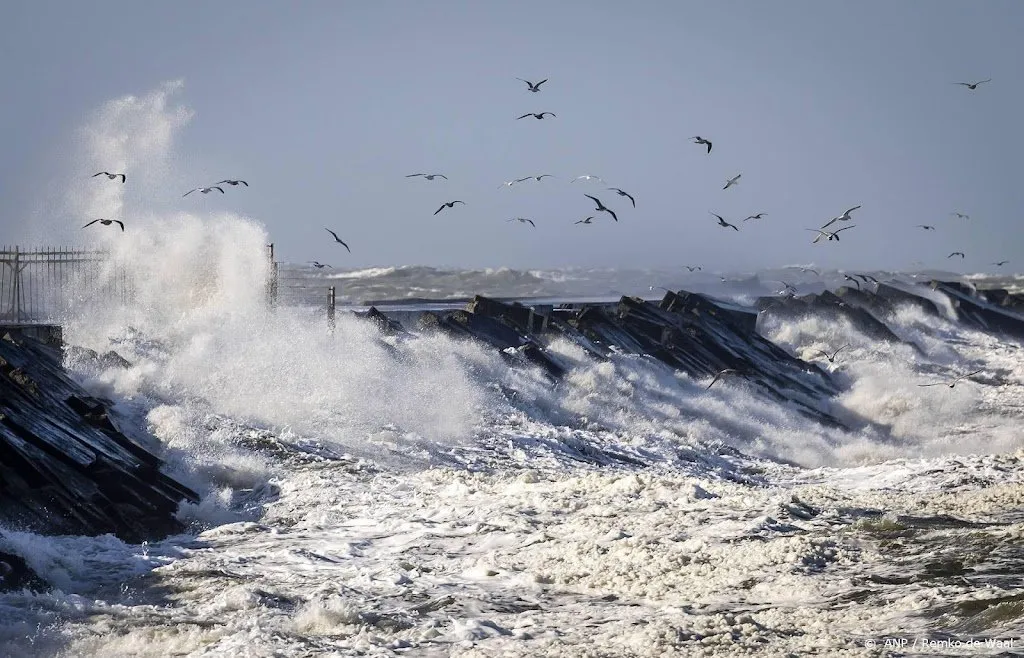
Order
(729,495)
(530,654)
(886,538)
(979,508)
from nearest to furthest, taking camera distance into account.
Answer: (530,654) → (886,538) → (979,508) → (729,495)

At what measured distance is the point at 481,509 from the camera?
50.8ft

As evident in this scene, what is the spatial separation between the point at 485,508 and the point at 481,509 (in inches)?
2.2

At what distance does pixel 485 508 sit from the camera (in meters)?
15.5

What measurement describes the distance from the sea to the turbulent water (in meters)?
0.05

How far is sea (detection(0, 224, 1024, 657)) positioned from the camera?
1062 centimetres

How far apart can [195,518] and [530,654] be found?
6961 millimetres

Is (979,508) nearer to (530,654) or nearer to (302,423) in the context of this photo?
(530,654)

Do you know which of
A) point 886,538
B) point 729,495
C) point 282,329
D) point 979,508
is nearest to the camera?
point 886,538

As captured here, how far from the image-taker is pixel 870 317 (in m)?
47.9

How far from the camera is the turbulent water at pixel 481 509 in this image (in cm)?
1065

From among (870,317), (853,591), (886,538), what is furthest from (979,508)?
(870,317)

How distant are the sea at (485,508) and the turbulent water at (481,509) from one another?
5 centimetres

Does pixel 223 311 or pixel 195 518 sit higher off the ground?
pixel 223 311

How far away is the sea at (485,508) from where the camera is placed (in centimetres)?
1062
